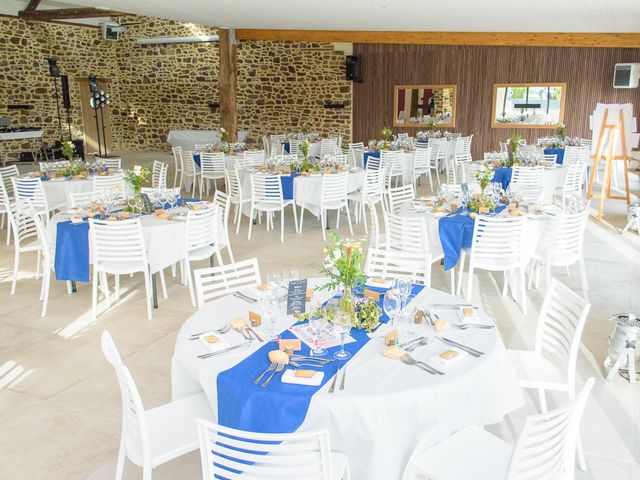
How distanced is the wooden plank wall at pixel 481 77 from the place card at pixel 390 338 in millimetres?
12564

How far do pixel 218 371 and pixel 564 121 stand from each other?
520 inches

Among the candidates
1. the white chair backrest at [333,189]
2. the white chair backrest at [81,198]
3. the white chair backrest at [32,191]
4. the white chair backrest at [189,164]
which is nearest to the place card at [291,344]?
the white chair backrest at [81,198]

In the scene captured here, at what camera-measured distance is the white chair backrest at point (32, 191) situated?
652cm

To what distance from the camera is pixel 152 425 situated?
2.47 metres

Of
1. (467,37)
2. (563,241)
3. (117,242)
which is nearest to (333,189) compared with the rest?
(563,241)

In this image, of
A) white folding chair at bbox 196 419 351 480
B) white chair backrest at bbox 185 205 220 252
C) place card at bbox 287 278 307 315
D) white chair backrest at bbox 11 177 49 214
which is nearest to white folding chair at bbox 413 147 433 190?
white chair backrest at bbox 185 205 220 252

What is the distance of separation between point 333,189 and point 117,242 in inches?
129

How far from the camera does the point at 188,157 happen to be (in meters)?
10.4

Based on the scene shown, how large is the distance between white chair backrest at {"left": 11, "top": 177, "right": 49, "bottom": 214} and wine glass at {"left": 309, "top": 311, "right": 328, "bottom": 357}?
4.86 metres

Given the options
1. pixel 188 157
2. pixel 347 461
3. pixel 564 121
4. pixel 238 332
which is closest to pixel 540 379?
pixel 347 461

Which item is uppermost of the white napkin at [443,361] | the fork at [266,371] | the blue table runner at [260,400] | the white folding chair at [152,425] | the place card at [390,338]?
the place card at [390,338]

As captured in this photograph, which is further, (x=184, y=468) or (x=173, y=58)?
(x=173, y=58)

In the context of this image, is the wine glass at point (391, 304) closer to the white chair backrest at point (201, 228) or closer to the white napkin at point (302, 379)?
the white napkin at point (302, 379)

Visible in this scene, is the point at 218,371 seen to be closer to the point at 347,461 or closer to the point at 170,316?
the point at 347,461
